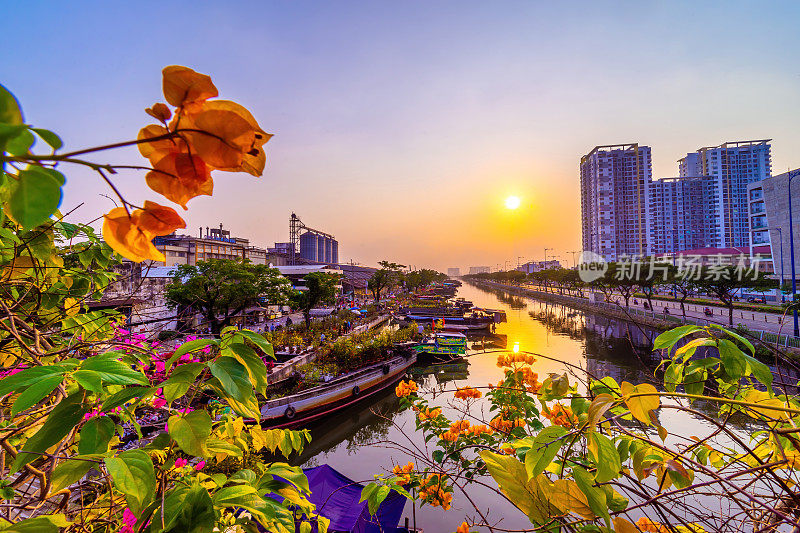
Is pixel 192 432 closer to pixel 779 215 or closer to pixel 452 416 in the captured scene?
pixel 452 416

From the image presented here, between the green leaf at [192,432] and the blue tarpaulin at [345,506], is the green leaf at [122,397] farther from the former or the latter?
the blue tarpaulin at [345,506]

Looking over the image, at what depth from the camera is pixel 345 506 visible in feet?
14.5

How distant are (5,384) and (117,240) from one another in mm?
225

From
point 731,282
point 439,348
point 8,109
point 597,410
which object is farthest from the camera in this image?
point 731,282

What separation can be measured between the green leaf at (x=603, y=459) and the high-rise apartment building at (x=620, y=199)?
68.1 metres

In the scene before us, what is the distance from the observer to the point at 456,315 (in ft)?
87.8

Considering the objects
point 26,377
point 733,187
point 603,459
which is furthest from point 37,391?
point 733,187

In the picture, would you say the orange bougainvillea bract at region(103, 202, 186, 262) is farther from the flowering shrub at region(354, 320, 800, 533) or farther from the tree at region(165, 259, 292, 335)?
the tree at region(165, 259, 292, 335)

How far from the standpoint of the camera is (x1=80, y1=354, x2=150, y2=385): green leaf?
473 millimetres

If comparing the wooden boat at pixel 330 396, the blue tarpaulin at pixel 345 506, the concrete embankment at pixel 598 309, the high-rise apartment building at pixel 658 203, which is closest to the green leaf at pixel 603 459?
the blue tarpaulin at pixel 345 506

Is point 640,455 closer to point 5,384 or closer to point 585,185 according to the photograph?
point 5,384

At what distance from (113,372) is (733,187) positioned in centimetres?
8143

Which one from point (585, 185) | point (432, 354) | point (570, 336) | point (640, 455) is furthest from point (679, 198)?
point (640, 455)

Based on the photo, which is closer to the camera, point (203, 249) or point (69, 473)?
point (69, 473)
